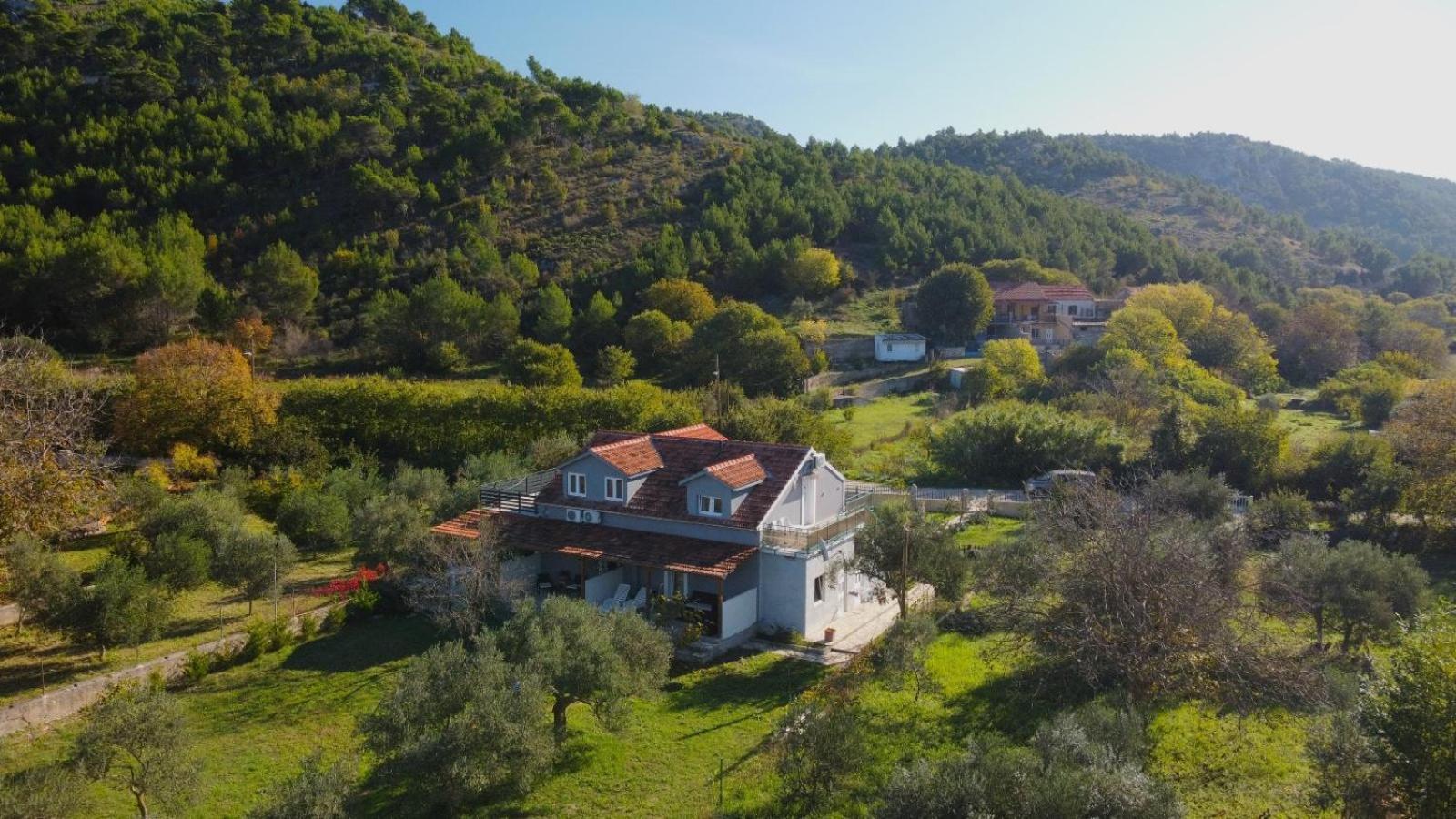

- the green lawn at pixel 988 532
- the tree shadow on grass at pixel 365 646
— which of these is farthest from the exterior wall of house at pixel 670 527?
the green lawn at pixel 988 532

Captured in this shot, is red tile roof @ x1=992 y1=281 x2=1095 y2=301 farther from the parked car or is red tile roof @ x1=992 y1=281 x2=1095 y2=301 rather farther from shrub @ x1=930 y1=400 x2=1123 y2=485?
the parked car

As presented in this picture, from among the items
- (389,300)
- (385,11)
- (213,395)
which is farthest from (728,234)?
(385,11)

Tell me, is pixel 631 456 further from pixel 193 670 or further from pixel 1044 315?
pixel 1044 315

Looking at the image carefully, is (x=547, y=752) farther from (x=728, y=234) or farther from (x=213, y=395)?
(x=728, y=234)

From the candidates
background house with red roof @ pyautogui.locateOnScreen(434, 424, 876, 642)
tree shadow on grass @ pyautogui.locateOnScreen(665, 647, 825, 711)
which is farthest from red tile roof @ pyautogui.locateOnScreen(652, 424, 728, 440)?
tree shadow on grass @ pyautogui.locateOnScreen(665, 647, 825, 711)

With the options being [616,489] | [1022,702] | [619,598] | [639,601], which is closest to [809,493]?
[616,489]
